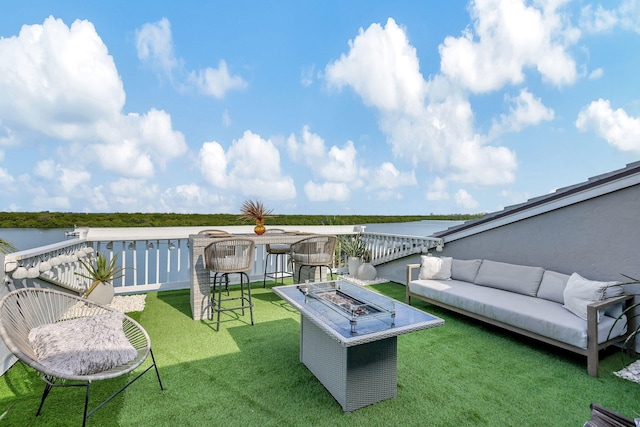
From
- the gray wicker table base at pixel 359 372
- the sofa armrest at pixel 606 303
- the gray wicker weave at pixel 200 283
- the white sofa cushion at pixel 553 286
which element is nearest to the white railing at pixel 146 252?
the gray wicker weave at pixel 200 283

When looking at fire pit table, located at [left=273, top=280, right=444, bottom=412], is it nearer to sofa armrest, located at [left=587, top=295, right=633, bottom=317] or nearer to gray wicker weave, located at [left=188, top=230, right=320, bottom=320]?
sofa armrest, located at [left=587, top=295, right=633, bottom=317]

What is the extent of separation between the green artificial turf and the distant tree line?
2785mm

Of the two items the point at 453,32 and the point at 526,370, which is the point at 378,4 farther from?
the point at 526,370

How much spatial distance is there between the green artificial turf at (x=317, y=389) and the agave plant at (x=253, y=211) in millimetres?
2030

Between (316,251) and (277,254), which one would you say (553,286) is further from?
(277,254)

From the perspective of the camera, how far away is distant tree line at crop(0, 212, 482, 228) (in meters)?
5.82

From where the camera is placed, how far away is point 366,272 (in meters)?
6.43

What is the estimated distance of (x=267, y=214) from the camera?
16.6 feet

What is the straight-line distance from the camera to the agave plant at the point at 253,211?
4977mm

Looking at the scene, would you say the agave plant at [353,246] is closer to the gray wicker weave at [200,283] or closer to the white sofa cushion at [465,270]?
the white sofa cushion at [465,270]

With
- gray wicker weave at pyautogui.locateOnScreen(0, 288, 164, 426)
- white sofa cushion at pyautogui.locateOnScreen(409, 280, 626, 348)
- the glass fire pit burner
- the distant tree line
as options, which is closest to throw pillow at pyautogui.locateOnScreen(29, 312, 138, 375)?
gray wicker weave at pyautogui.locateOnScreen(0, 288, 164, 426)

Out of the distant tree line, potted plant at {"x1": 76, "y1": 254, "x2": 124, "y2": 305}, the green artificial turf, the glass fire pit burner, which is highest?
the distant tree line

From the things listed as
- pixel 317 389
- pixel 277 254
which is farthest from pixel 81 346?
pixel 277 254

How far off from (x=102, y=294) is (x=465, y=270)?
18.0 feet
